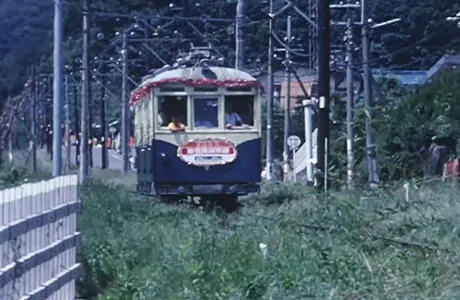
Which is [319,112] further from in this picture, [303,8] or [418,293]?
[303,8]

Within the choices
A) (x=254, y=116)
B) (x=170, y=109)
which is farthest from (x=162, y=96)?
(x=254, y=116)

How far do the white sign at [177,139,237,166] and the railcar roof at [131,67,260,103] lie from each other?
1.08 metres

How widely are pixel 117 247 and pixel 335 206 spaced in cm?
466

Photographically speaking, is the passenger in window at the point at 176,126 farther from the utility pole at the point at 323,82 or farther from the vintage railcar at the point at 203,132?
the utility pole at the point at 323,82

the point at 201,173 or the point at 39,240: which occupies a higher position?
the point at 39,240

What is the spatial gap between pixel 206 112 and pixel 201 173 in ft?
3.72

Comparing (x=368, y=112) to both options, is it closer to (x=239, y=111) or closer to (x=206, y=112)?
(x=239, y=111)

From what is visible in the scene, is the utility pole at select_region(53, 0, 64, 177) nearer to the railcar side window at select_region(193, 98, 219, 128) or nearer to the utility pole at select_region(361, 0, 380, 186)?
the railcar side window at select_region(193, 98, 219, 128)

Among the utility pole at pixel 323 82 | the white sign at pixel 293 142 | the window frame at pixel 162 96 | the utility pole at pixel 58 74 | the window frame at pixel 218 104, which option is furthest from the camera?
the white sign at pixel 293 142

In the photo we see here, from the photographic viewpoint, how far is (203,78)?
2367 cm

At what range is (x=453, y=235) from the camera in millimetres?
13062

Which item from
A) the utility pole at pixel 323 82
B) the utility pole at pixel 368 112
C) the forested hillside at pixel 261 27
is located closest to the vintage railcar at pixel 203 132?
the utility pole at pixel 323 82

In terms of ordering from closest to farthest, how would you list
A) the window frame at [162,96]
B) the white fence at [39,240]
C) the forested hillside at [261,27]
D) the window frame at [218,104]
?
the white fence at [39,240], the window frame at [162,96], the window frame at [218,104], the forested hillside at [261,27]

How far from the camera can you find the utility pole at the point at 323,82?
26297 millimetres
